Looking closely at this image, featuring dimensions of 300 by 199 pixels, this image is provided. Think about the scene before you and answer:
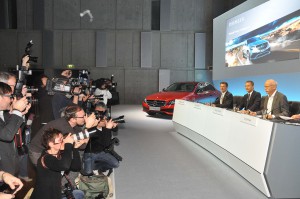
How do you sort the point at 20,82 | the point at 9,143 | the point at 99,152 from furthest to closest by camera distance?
the point at 99,152
the point at 20,82
the point at 9,143

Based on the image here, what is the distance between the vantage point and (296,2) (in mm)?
7242

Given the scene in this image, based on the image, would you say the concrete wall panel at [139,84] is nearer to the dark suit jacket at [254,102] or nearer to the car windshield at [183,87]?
the car windshield at [183,87]

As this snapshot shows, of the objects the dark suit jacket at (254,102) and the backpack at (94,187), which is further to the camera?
the dark suit jacket at (254,102)

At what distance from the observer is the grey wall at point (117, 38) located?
17.5 meters

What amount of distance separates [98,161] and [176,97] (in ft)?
23.0

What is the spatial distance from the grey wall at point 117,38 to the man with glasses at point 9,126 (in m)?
14.6

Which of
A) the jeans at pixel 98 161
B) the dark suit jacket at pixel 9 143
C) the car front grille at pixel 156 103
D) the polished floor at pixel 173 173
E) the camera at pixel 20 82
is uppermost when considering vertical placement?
the camera at pixel 20 82

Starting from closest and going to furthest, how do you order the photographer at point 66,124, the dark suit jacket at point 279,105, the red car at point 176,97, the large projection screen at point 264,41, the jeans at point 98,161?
the photographer at point 66,124 < the jeans at point 98,161 < the dark suit jacket at point 279,105 < the large projection screen at point 264,41 < the red car at point 176,97

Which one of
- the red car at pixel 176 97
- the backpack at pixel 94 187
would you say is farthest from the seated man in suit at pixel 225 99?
the backpack at pixel 94 187

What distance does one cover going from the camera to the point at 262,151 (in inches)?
154

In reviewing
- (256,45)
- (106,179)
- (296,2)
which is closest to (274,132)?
(106,179)

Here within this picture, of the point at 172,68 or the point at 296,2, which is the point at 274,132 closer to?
the point at 296,2

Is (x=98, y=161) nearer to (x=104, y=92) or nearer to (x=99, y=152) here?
(x=99, y=152)

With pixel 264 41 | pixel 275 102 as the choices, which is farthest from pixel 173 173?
pixel 264 41
